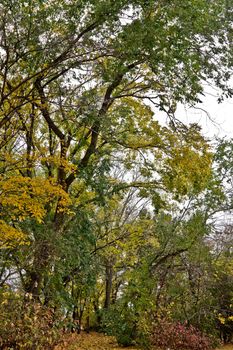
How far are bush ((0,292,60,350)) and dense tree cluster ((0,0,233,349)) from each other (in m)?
0.02

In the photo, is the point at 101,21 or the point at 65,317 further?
the point at 65,317

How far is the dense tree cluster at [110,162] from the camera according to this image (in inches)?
233

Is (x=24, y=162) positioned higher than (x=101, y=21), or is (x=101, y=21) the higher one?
(x=101, y=21)

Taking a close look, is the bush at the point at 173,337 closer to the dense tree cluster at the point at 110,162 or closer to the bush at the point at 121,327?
the dense tree cluster at the point at 110,162

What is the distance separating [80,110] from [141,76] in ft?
8.30

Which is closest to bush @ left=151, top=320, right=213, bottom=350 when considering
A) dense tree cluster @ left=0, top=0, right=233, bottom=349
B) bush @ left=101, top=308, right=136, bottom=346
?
dense tree cluster @ left=0, top=0, right=233, bottom=349

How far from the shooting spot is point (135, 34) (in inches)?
219


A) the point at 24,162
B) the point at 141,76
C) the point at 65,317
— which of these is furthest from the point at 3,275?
the point at 141,76

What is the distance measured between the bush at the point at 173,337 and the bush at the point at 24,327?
4.64 m

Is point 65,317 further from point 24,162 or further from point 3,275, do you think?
point 24,162

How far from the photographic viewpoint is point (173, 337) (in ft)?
37.5

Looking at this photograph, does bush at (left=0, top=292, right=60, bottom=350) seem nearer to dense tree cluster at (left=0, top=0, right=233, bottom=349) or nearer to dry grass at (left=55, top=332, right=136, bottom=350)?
dense tree cluster at (left=0, top=0, right=233, bottom=349)

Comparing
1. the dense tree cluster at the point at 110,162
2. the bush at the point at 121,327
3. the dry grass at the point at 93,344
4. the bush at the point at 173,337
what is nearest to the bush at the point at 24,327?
the dense tree cluster at the point at 110,162

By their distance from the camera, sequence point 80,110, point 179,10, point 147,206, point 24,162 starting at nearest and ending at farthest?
1. point 179,10
2. point 80,110
3. point 24,162
4. point 147,206
